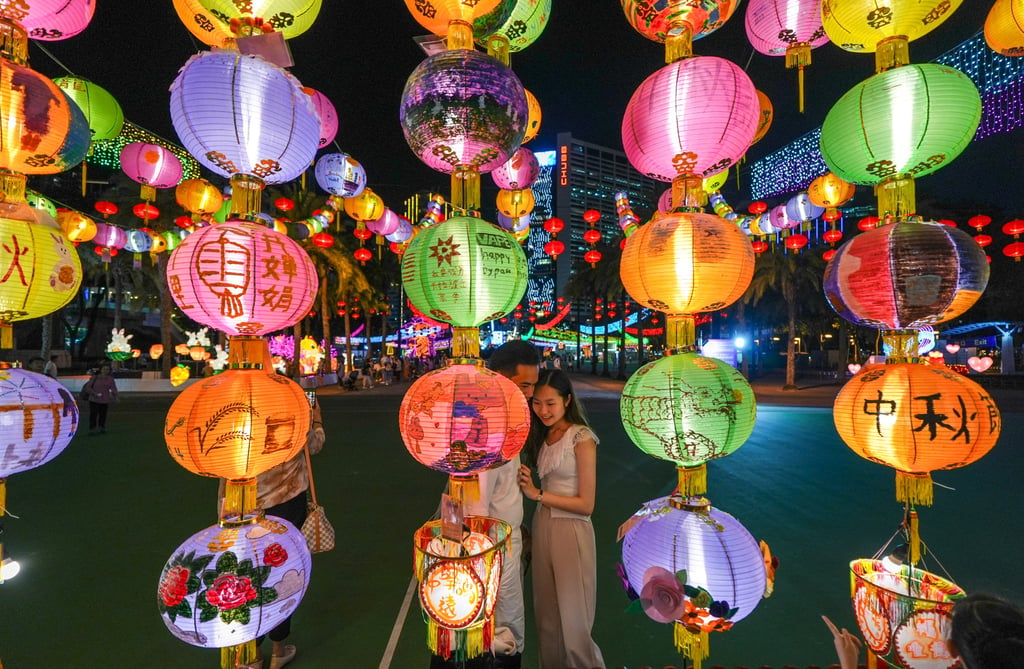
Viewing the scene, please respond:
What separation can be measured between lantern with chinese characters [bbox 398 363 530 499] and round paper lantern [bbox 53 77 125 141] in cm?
323

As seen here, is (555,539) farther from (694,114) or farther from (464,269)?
(694,114)

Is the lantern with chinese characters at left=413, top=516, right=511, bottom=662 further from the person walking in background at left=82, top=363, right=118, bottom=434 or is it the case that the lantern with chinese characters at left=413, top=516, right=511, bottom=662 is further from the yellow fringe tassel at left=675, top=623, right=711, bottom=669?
the person walking in background at left=82, top=363, right=118, bottom=434

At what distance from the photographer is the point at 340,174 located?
14.3 feet

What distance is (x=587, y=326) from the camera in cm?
3052

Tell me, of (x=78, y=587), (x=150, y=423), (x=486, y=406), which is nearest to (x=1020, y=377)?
(x=486, y=406)

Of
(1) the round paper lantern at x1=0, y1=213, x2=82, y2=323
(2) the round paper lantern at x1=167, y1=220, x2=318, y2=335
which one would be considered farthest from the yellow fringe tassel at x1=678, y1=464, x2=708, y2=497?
(1) the round paper lantern at x1=0, y1=213, x2=82, y2=323

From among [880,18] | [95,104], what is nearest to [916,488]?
[880,18]

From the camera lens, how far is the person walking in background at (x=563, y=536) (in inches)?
81.7

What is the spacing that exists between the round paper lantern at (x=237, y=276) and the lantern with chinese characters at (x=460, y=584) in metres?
0.94

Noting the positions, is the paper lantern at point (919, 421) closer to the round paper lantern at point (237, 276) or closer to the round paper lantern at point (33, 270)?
the round paper lantern at point (237, 276)

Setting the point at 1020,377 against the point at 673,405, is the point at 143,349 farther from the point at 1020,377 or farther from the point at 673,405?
the point at 1020,377

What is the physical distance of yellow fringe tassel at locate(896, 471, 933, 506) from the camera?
65.3 inches

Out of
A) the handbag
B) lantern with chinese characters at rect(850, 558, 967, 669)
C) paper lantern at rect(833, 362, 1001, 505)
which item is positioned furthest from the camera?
the handbag

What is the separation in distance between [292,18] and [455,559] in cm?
210
